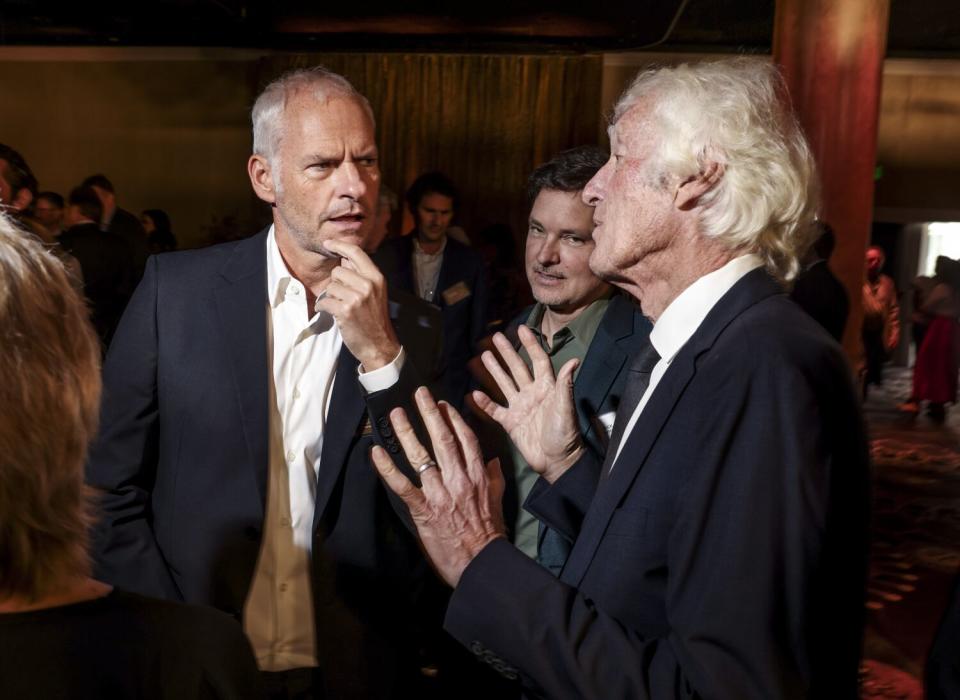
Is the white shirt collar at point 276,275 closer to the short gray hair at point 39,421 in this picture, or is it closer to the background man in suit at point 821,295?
the short gray hair at point 39,421

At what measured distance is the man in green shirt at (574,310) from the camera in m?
1.82

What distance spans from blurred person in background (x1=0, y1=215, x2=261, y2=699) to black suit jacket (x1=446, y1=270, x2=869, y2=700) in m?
0.37

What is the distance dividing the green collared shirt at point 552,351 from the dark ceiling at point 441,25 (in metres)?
6.37

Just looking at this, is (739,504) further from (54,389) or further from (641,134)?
(54,389)

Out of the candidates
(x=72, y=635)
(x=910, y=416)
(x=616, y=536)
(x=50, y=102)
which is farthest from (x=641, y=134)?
(x=50, y=102)

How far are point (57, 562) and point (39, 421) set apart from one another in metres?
0.13

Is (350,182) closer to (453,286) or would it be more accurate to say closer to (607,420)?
(607,420)

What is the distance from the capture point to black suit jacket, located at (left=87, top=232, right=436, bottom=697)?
150 centimetres

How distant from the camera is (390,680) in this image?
162cm

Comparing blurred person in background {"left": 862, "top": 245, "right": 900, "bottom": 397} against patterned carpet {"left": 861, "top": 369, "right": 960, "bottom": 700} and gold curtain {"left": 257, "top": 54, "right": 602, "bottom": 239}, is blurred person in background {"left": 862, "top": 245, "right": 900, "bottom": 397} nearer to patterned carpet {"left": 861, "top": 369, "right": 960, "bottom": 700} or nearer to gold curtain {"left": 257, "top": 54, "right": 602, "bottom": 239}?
patterned carpet {"left": 861, "top": 369, "right": 960, "bottom": 700}

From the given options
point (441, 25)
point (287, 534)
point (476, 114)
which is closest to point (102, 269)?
point (287, 534)

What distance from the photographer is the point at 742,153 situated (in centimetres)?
117

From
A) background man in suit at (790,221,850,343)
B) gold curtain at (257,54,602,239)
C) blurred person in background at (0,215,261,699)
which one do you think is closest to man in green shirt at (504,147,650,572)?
blurred person in background at (0,215,261,699)

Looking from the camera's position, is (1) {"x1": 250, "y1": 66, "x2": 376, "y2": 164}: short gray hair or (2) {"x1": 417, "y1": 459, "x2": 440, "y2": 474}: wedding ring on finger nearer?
(2) {"x1": 417, "y1": 459, "x2": 440, "y2": 474}: wedding ring on finger
